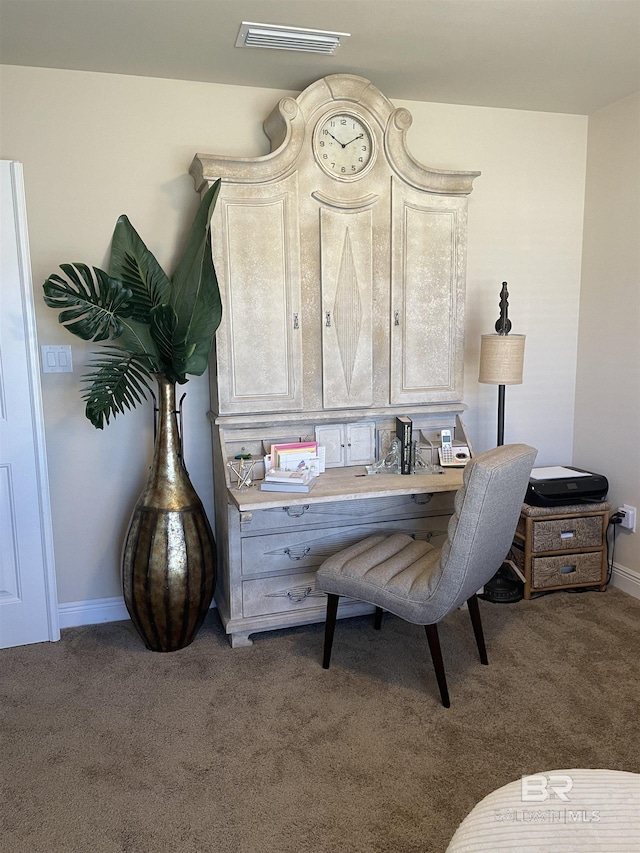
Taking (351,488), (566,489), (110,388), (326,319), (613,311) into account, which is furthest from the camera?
(613,311)

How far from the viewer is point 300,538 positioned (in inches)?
111

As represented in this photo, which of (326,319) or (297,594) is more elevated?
(326,319)

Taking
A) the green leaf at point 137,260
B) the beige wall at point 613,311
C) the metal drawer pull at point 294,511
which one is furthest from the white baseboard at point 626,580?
the green leaf at point 137,260

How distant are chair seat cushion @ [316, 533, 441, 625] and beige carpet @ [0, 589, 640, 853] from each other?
36 centimetres

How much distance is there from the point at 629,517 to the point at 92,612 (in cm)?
266

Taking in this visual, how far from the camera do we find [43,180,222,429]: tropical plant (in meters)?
2.44

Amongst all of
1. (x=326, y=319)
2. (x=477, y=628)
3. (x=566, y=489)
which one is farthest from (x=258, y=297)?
(x=566, y=489)

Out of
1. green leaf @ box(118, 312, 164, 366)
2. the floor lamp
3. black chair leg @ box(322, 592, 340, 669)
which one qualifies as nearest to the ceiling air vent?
green leaf @ box(118, 312, 164, 366)

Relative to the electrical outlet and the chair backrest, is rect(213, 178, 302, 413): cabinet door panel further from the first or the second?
the electrical outlet

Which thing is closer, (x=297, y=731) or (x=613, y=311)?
(x=297, y=731)

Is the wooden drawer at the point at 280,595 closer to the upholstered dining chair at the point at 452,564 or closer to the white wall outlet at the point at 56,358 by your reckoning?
the upholstered dining chair at the point at 452,564

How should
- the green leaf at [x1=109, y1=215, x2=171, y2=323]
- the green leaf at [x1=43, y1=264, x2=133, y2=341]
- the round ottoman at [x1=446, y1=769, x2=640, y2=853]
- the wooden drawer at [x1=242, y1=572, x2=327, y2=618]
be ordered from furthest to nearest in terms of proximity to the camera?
the wooden drawer at [x1=242, y1=572, x2=327, y2=618]
the green leaf at [x1=109, y1=215, x2=171, y2=323]
the green leaf at [x1=43, y1=264, x2=133, y2=341]
the round ottoman at [x1=446, y1=769, x2=640, y2=853]

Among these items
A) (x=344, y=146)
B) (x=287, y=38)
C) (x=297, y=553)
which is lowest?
(x=297, y=553)

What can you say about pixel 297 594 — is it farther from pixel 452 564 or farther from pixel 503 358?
pixel 503 358
